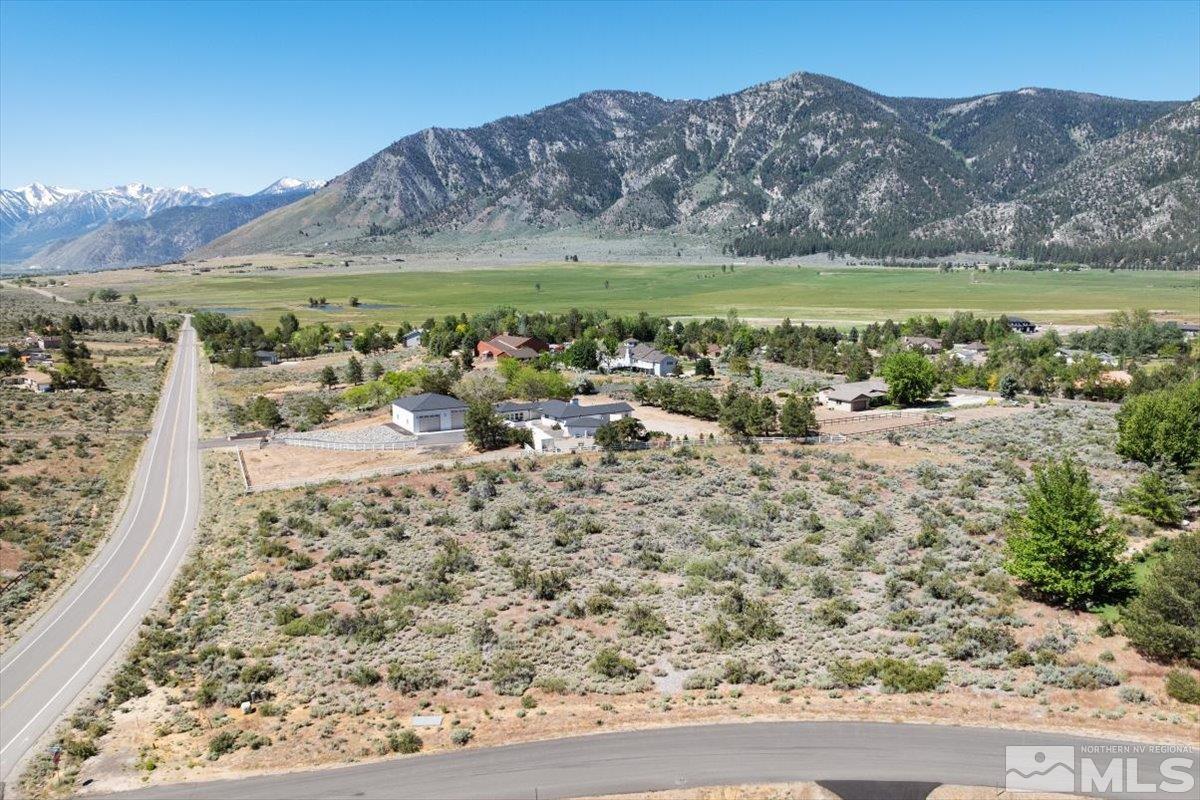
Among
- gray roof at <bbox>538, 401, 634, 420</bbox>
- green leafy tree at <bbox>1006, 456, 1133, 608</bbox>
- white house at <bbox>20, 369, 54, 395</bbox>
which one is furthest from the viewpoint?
white house at <bbox>20, 369, 54, 395</bbox>

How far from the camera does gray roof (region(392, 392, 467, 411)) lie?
6838cm

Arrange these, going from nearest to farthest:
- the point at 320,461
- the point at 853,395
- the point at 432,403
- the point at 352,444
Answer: the point at 320,461, the point at 352,444, the point at 432,403, the point at 853,395

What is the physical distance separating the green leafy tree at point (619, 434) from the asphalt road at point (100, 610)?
30.1 m

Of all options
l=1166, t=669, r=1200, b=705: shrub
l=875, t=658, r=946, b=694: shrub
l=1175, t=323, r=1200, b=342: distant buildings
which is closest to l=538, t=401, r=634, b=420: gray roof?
l=875, t=658, r=946, b=694: shrub

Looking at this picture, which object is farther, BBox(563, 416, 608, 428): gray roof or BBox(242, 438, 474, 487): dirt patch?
BBox(563, 416, 608, 428): gray roof

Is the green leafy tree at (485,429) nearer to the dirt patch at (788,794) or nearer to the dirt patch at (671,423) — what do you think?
the dirt patch at (671,423)

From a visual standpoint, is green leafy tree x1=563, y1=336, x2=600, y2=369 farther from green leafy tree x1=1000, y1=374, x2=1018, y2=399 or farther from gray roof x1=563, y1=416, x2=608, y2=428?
green leafy tree x1=1000, y1=374, x2=1018, y2=399

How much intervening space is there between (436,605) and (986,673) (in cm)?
2308

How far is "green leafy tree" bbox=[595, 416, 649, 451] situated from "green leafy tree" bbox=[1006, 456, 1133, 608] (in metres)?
31.9

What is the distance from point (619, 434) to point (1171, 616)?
39370mm

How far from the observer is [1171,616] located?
27484 mm

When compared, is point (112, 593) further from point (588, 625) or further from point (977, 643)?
point (977, 643)

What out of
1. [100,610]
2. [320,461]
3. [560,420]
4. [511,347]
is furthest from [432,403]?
[511,347]

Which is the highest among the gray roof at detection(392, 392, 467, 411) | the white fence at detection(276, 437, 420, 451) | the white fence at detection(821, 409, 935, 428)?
the gray roof at detection(392, 392, 467, 411)
